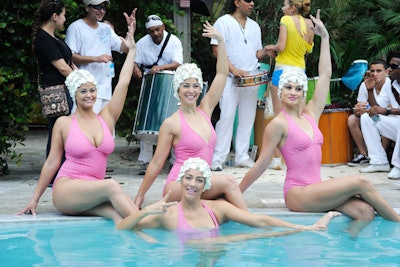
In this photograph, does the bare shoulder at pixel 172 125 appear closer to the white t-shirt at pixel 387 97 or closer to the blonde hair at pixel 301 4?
the blonde hair at pixel 301 4

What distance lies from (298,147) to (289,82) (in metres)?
0.56

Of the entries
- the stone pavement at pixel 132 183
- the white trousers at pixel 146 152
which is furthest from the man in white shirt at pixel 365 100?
the white trousers at pixel 146 152

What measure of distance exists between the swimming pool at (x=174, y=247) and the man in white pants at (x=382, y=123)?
356 centimetres

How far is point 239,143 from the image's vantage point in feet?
35.8

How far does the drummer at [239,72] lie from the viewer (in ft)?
35.0

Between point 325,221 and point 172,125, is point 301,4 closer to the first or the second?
point 172,125

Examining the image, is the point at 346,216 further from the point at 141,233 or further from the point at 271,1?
the point at 271,1

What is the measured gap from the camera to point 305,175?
7.40m

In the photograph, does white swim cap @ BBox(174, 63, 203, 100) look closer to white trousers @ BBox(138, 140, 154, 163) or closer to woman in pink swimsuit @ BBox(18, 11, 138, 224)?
woman in pink swimsuit @ BBox(18, 11, 138, 224)

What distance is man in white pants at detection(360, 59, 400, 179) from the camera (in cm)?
1065

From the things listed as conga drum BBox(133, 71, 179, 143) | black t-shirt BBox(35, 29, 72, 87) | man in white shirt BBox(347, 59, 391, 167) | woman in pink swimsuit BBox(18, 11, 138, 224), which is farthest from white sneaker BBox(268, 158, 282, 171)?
woman in pink swimsuit BBox(18, 11, 138, 224)

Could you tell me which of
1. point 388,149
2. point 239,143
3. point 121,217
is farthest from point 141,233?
point 388,149

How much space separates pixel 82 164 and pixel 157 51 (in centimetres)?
329

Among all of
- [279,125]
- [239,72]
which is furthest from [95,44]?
[279,125]
